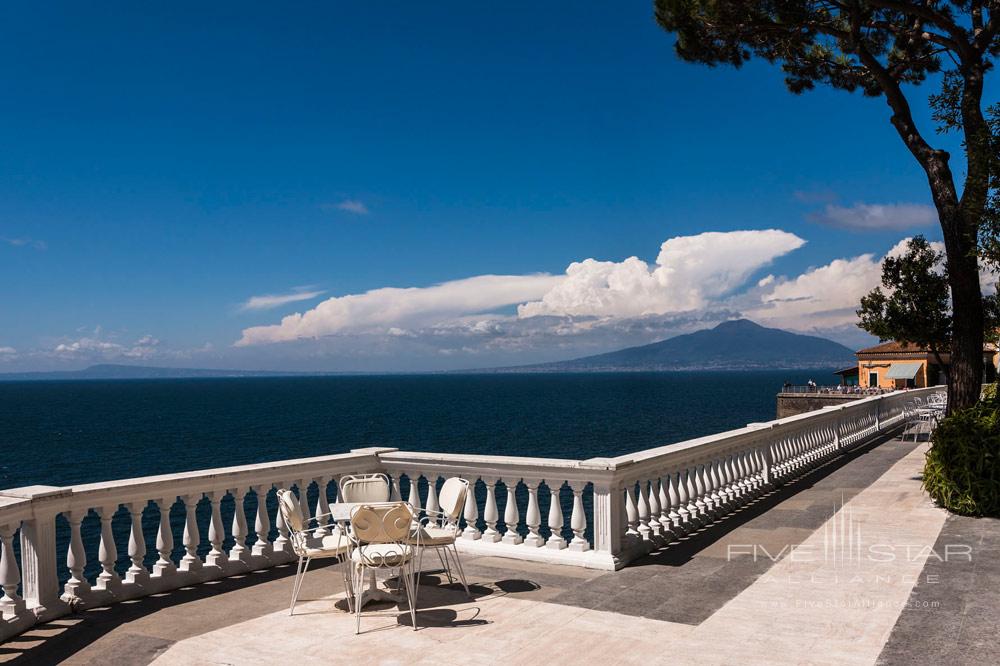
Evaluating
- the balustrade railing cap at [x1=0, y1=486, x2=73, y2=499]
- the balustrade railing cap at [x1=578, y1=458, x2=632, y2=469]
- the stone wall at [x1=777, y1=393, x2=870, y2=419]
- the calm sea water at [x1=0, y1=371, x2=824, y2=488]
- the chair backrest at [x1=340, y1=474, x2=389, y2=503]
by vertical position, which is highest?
the balustrade railing cap at [x1=0, y1=486, x2=73, y2=499]

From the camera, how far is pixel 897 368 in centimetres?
6800

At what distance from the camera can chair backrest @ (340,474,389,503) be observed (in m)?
7.63

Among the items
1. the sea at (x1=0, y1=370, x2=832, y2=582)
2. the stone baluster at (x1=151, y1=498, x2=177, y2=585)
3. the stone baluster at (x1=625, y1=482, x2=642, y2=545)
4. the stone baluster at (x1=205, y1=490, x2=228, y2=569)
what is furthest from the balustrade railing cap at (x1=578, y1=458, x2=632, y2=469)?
the sea at (x1=0, y1=370, x2=832, y2=582)

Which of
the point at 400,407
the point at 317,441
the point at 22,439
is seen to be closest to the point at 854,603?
the point at 317,441

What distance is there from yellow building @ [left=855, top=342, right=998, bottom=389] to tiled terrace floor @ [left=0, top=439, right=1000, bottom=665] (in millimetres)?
65177

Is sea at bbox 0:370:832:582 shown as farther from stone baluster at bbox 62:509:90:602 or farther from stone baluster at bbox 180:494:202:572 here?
stone baluster at bbox 62:509:90:602

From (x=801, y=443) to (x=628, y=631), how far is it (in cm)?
975

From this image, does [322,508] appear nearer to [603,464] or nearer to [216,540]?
[216,540]

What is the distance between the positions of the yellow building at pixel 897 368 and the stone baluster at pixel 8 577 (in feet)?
229

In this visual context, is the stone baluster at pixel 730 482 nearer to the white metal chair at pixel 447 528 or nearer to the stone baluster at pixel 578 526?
the stone baluster at pixel 578 526

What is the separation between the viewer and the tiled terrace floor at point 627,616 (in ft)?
17.1

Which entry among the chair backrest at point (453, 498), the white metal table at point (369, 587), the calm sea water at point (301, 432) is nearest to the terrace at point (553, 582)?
the white metal table at point (369, 587)

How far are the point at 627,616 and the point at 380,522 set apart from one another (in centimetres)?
200

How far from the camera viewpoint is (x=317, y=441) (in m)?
71.3
